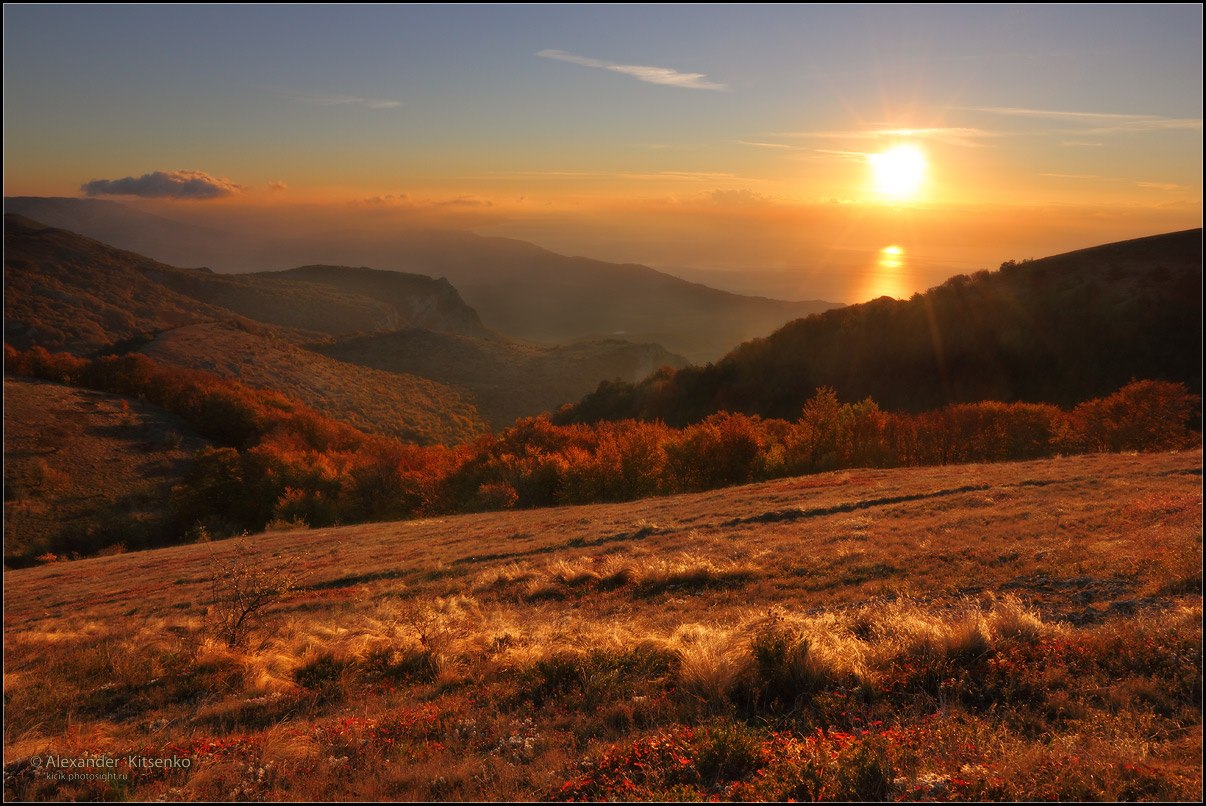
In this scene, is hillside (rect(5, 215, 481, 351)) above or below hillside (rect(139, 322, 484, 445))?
above

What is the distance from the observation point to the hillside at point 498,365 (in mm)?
128250

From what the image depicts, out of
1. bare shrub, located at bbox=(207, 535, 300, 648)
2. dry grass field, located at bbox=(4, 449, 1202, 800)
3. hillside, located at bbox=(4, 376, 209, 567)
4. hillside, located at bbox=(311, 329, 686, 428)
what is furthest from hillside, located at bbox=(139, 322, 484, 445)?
bare shrub, located at bbox=(207, 535, 300, 648)

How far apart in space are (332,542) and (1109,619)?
1111 inches

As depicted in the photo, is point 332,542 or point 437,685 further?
point 332,542

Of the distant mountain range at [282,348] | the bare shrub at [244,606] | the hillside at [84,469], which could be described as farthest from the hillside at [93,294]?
the bare shrub at [244,606]

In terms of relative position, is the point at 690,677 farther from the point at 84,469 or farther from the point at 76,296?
the point at 76,296

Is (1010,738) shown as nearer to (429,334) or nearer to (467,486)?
(467,486)

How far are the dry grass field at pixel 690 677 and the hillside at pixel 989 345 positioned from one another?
2023 inches

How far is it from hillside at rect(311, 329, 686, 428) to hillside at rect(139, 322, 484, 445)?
49.4ft

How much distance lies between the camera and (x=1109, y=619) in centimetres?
829

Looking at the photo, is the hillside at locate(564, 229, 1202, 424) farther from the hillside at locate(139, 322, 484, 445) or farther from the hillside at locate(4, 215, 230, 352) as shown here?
the hillside at locate(4, 215, 230, 352)

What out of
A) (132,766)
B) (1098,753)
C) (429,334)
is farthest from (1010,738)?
(429,334)

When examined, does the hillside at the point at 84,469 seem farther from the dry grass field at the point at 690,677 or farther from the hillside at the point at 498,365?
the hillside at the point at 498,365

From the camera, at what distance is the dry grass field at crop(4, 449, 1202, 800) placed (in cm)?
544
